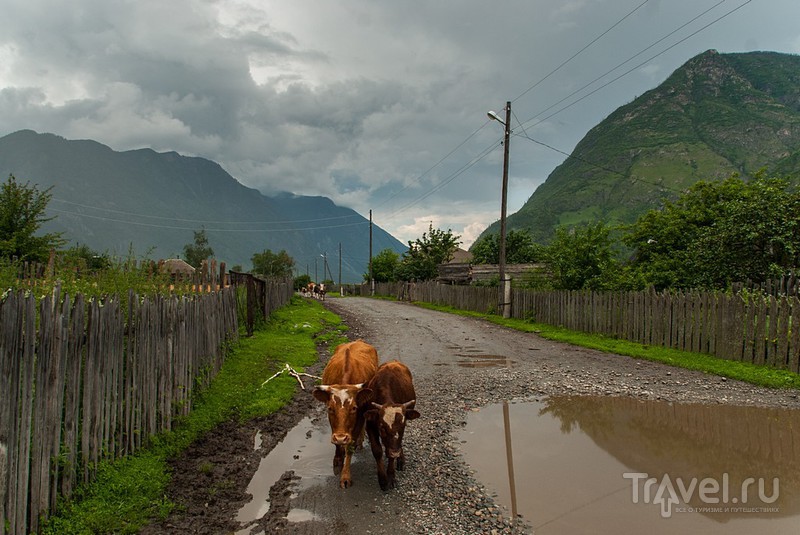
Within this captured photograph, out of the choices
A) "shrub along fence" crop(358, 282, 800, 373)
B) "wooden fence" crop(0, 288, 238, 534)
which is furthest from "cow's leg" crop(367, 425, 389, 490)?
"shrub along fence" crop(358, 282, 800, 373)

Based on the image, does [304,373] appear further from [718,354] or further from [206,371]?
[718,354]

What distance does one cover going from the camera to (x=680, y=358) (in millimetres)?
12398

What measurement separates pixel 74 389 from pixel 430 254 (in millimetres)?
44003

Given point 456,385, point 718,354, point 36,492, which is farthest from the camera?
point 718,354

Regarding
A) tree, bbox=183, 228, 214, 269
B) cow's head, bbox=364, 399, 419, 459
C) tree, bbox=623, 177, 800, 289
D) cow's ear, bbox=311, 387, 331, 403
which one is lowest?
cow's head, bbox=364, 399, 419, 459

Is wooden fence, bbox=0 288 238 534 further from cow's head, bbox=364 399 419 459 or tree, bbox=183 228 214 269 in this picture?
tree, bbox=183 228 214 269

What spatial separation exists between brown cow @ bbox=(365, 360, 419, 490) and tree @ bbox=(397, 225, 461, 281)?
41.3 metres

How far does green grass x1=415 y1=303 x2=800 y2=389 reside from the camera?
10.1m

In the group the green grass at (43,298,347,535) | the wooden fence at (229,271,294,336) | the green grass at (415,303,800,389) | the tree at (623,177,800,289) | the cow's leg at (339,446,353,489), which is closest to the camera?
the green grass at (43,298,347,535)

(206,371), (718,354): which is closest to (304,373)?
(206,371)

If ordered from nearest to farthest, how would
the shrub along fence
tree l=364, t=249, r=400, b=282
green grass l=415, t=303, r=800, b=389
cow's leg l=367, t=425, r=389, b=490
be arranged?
cow's leg l=367, t=425, r=389, b=490, green grass l=415, t=303, r=800, b=389, the shrub along fence, tree l=364, t=249, r=400, b=282

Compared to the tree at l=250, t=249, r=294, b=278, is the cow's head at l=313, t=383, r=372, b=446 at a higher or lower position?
lower

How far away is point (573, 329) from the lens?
1842 centimetres

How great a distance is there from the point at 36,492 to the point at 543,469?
5.14m
